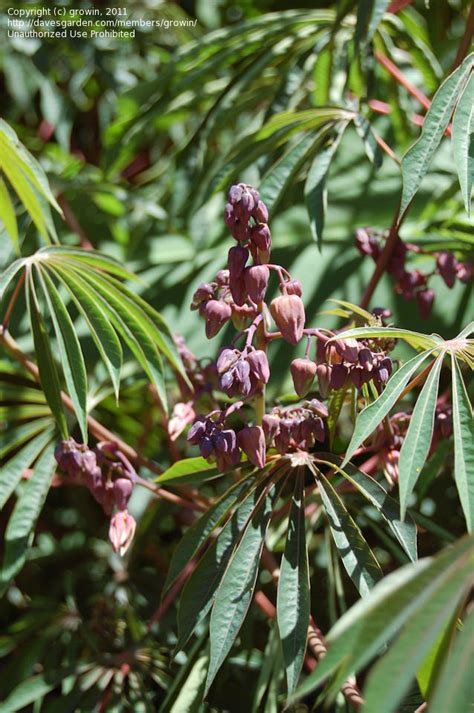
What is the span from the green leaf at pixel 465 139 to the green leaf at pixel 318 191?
0.65 ft

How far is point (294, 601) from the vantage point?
0.61m

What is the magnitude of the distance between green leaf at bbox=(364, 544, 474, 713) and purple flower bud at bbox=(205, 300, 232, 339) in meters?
0.32

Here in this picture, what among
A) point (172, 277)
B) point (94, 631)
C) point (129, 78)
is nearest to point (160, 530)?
point (94, 631)

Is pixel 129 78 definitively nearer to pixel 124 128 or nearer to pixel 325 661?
pixel 124 128

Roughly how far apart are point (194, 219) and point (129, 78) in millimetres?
439

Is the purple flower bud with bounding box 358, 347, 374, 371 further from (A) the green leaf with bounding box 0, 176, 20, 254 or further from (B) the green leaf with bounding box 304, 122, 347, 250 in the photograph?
(A) the green leaf with bounding box 0, 176, 20, 254

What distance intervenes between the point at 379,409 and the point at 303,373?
0.08 meters

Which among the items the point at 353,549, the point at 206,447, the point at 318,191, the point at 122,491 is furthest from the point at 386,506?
the point at 318,191

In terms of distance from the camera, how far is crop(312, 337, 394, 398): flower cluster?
0.64m

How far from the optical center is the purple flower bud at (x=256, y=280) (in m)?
0.62

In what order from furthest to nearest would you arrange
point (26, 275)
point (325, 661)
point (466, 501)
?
1. point (26, 275)
2. point (466, 501)
3. point (325, 661)

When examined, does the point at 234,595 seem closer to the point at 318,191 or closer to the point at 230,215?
the point at 230,215

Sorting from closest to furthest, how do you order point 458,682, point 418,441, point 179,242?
point 458,682 → point 418,441 → point 179,242

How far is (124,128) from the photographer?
3.86ft
